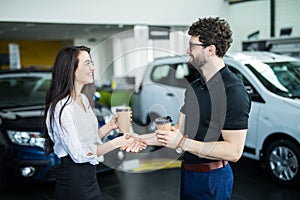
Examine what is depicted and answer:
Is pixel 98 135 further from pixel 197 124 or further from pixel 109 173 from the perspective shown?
pixel 109 173

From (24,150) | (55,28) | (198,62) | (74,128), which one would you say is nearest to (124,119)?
(74,128)

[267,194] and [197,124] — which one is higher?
[197,124]

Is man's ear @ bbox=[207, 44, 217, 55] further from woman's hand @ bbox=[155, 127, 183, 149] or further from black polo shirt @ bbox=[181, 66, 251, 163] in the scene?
woman's hand @ bbox=[155, 127, 183, 149]

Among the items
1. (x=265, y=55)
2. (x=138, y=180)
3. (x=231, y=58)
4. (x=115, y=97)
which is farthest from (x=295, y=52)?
(x=115, y=97)

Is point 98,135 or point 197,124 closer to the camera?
point 197,124

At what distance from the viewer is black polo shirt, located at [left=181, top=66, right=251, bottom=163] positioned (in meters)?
1.95

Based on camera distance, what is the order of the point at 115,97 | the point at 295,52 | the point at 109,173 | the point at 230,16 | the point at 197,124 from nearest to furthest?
the point at 197,124, the point at 115,97, the point at 109,173, the point at 295,52, the point at 230,16

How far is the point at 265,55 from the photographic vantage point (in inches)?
219

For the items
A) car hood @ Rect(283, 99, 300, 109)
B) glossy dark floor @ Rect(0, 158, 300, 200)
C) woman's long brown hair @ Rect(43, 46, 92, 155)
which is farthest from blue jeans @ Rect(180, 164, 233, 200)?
car hood @ Rect(283, 99, 300, 109)

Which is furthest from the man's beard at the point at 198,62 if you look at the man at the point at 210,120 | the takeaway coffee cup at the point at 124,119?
the takeaway coffee cup at the point at 124,119

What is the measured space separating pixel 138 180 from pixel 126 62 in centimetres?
243

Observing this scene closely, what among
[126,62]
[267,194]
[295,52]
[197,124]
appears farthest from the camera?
[295,52]

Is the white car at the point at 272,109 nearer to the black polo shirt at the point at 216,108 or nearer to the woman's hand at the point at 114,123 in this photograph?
the woman's hand at the point at 114,123

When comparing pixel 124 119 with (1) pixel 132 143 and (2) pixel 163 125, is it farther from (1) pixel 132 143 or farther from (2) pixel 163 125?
(2) pixel 163 125
